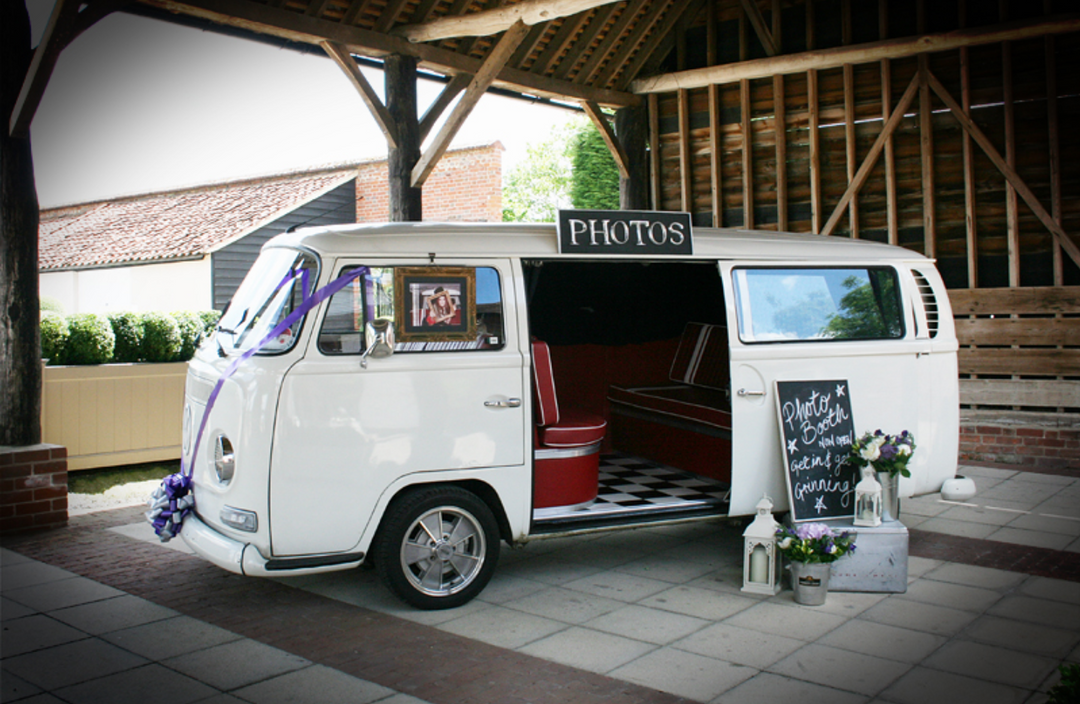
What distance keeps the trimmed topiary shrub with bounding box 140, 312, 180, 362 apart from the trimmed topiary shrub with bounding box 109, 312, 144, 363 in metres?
0.06

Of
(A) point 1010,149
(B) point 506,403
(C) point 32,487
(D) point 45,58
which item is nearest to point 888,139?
(A) point 1010,149

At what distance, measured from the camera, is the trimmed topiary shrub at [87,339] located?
8.79m

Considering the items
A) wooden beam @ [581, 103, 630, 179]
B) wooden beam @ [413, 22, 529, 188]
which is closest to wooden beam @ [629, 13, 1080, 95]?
wooden beam @ [581, 103, 630, 179]

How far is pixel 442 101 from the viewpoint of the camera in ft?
29.8

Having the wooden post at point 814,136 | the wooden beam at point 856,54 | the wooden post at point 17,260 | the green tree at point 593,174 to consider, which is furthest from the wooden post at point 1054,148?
the green tree at point 593,174

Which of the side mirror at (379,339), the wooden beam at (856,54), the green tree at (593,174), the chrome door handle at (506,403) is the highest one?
the green tree at (593,174)

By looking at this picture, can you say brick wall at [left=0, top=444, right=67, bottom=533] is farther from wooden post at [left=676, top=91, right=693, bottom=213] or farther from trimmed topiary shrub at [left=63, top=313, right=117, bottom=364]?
wooden post at [left=676, top=91, right=693, bottom=213]

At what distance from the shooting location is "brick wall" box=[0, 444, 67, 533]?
680cm

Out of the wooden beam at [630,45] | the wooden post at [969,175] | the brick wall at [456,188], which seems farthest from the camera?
the brick wall at [456,188]

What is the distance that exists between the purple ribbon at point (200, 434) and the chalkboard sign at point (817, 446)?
289 centimetres

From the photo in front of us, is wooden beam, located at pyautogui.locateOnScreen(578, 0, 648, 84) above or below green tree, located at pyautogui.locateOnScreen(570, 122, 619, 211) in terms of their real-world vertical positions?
below

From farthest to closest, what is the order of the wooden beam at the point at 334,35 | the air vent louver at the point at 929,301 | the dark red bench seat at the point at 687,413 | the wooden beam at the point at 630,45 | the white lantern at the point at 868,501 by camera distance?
the wooden beam at the point at 630,45 → the wooden beam at the point at 334,35 → the dark red bench seat at the point at 687,413 → the air vent louver at the point at 929,301 → the white lantern at the point at 868,501

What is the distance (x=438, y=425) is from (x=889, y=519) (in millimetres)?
2886

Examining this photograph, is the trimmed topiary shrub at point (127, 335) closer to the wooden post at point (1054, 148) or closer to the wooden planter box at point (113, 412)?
the wooden planter box at point (113, 412)
